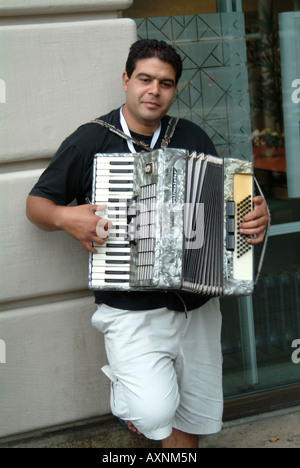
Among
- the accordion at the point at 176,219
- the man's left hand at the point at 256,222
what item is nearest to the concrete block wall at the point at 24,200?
the accordion at the point at 176,219

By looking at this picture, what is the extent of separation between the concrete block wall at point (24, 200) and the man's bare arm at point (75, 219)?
1.33 ft

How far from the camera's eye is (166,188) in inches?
102

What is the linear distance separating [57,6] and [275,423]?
103 inches

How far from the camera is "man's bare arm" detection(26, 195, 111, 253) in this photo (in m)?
2.68

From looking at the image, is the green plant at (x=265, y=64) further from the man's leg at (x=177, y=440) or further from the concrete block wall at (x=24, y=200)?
the man's leg at (x=177, y=440)

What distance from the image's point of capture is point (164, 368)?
283 cm

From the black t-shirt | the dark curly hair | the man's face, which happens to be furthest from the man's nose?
the black t-shirt

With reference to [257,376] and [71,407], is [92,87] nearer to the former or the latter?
[71,407]

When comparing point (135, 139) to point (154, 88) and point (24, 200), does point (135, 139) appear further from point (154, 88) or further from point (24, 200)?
point (24, 200)

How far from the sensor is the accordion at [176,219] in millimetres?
2592

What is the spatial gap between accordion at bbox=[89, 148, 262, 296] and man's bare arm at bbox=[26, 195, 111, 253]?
0.15ft

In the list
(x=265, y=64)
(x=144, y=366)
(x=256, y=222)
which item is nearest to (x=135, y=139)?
(x=256, y=222)

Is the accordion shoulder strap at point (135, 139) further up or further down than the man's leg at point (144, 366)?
further up
